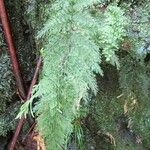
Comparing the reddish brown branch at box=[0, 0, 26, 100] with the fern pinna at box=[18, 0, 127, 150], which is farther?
the reddish brown branch at box=[0, 0, 26, 100]

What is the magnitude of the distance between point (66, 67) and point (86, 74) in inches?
4.0

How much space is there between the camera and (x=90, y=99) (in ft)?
6.72

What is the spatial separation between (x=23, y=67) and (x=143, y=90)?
0.89 meters

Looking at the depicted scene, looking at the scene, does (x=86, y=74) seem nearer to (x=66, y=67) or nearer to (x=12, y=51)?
(x=66, y=67)

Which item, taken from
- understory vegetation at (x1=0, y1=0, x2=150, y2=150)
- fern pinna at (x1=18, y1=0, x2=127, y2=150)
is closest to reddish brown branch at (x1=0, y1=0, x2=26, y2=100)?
understory vegetation at (x1=0, y1=0, x2=150, y2=150)

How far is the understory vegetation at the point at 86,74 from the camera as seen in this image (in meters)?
1.62

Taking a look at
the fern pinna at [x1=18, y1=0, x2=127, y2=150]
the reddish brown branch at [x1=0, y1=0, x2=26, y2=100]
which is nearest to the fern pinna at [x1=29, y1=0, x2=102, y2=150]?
the fern pinna at [x1=18, y1=0, x2=127, y2=150]

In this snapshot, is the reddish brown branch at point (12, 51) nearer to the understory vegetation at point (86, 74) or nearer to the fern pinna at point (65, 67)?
the understory vegetation at point (86, 74)

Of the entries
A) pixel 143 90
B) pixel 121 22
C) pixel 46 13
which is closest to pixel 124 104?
pixel 143 90

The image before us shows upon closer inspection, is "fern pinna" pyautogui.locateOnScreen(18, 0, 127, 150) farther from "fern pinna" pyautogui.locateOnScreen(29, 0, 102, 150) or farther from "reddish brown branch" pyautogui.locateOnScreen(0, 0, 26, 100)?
"reddish brown branch" pyautogui.locateOnScreen(0, 0, 26, 100)

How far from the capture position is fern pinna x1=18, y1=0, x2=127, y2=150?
5.26ft

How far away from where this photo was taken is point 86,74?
1602 mm

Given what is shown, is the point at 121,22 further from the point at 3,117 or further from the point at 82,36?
the point at 3,117

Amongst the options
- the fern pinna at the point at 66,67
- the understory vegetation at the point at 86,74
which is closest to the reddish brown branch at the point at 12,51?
the understory vegetation at the point at 86,74
